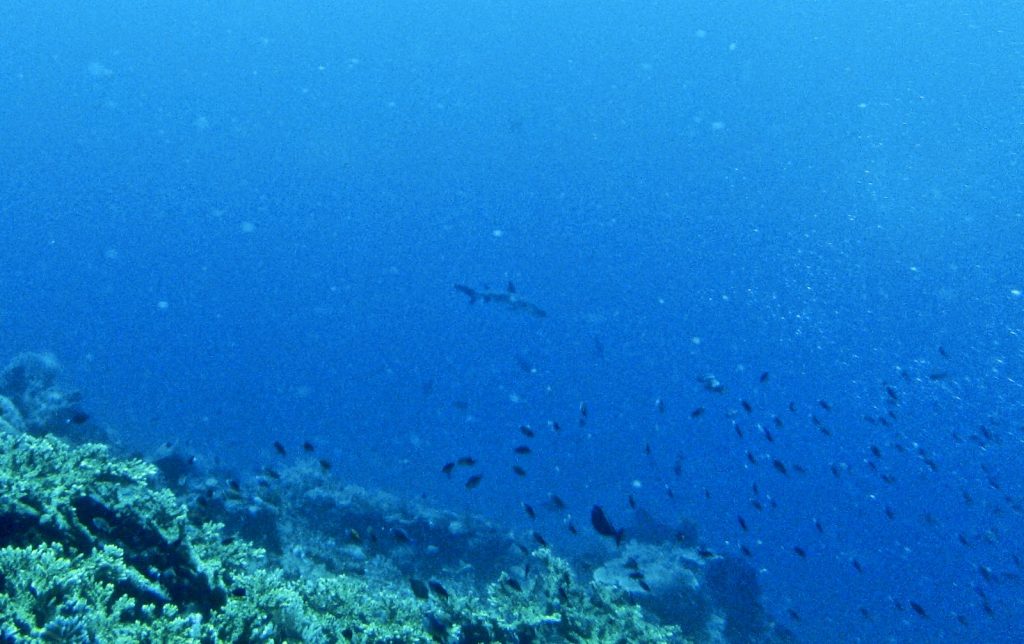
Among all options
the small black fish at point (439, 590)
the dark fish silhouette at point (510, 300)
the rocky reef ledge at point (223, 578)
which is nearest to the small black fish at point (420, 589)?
the rocky reef ledge at point (223, 578)

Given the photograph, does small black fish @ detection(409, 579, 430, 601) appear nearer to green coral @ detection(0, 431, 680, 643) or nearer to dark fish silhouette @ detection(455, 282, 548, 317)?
green coral @ detection(0, 431, 680, 643)

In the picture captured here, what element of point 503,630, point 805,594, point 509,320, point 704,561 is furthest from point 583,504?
point 509,320

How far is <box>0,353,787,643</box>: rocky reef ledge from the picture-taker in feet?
14.1

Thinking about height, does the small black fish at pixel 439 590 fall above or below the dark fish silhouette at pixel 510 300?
below

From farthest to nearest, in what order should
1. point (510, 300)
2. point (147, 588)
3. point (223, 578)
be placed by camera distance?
point (510, 300), point (223, 578), point (147, 588)

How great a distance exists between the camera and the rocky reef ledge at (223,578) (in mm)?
4285

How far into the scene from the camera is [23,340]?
4834 centimetres

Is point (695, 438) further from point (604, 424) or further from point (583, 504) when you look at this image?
point (583, 504)

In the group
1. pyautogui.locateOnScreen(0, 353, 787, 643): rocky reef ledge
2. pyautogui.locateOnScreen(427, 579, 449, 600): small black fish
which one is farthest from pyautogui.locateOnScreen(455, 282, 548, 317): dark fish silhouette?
pyautogui.locateOnScreen(427, 579, 449, 600): small black fish

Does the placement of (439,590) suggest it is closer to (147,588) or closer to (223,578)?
(223,578)

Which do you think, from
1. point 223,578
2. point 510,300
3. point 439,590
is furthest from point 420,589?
point 510,300

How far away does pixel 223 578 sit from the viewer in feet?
20.3

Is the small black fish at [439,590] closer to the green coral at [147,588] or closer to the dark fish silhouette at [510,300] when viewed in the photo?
the green coral at [147,588]

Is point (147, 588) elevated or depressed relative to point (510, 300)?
depressed
